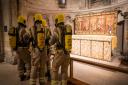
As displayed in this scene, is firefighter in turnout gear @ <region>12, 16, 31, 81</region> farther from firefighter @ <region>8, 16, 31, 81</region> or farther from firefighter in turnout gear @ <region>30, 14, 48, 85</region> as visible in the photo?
firefighter in turnout gear @ <region>30, 14, 48, 85</region>

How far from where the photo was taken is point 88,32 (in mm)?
10180

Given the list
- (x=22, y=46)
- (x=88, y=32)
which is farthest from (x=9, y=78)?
(x=88, y=32)

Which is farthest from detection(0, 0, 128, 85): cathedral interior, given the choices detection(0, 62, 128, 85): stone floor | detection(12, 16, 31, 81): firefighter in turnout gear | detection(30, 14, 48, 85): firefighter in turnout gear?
detection(30, 14, 48, 85): firefighter in turnout gear

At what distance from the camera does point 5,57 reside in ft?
24.8

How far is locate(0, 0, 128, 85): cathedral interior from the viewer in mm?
5621

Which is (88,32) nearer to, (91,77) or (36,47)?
(91,77)

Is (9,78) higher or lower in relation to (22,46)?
lower

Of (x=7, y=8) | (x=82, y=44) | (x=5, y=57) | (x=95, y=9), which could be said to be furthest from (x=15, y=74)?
(x=95, y=9)

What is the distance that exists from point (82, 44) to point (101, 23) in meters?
1.99

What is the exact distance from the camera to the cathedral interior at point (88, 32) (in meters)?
5.62

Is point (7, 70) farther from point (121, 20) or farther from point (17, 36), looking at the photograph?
point (121, 20)

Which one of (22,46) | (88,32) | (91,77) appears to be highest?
(88,32)

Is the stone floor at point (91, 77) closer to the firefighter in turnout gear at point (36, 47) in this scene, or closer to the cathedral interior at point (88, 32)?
the cathedral interior at point (88, 32)

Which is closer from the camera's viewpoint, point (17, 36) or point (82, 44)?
point (17, 36)
